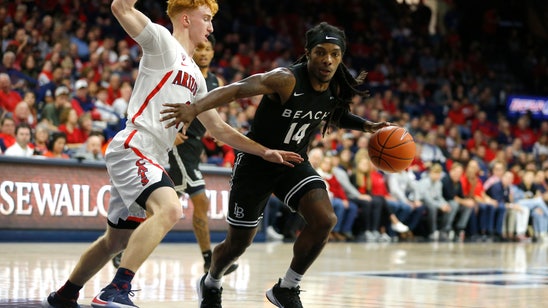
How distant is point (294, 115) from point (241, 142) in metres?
0.43

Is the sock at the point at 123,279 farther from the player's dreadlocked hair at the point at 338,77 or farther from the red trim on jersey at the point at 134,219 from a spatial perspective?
the player's dreadlocked hair at the point at 338,77

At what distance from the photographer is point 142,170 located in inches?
219

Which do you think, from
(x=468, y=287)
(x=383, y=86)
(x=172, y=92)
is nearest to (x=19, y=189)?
(x=468, y=287)

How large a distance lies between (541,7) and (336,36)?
1068 inches

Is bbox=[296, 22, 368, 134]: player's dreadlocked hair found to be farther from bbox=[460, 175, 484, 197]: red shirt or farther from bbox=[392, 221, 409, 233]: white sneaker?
bbox=[460, 175, 484, 197]: red shirt

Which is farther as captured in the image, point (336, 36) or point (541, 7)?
point (541, 7)

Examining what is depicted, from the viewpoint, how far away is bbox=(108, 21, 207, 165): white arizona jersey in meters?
5.68

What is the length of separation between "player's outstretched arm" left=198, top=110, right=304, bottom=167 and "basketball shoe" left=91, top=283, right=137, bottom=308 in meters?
1.20

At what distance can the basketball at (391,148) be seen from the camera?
6.89 meters

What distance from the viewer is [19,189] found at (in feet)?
41.5

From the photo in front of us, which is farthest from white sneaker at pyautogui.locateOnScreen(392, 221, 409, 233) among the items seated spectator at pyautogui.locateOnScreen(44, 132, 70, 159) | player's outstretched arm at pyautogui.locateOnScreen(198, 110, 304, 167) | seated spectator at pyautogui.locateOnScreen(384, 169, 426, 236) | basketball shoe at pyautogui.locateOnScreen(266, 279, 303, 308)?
player's outstretched arm at pyautogui.locateOnScreen(198, 110, 304, 167)

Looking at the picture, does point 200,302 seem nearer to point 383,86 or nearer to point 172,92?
point 172,92

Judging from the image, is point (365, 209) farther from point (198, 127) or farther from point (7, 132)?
point (198, 127)

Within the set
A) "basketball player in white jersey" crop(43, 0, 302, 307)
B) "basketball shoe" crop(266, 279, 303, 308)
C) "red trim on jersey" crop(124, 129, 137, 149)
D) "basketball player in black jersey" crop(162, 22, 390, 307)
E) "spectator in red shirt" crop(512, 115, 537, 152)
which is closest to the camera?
"basketball player in white jersey" crop(43, 0, 302, 307)
